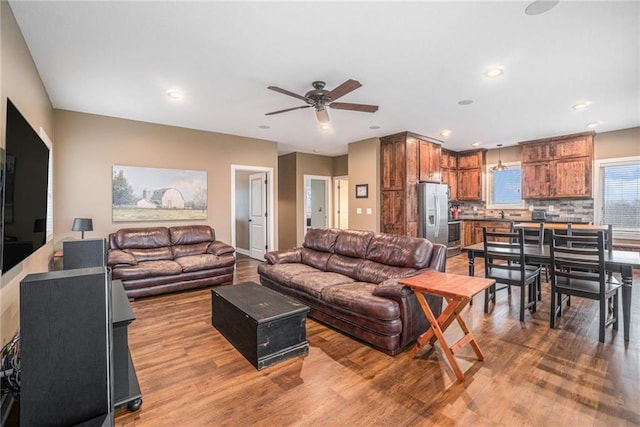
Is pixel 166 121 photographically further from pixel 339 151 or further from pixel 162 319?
pixel 339 151

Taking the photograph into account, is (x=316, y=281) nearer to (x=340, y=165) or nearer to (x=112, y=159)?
(x=112, y=159)

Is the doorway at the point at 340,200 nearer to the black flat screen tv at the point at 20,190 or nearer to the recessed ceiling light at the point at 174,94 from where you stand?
the recessed ceiling light at the point at 174,94

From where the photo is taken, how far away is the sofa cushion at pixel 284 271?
12.4ft

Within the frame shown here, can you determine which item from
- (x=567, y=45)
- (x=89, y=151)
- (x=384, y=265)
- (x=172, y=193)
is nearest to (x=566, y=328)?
(x=384, y=265)

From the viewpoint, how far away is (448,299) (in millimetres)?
2438

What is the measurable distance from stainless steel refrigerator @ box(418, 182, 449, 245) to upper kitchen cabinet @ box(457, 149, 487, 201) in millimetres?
1688

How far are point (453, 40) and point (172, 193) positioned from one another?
4.85 meters

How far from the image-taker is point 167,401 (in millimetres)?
2037

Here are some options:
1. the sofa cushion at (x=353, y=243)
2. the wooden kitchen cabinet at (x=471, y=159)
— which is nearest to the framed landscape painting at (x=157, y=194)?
the sofa cushion at (x=353, y=243)

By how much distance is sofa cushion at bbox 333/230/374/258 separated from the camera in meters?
3.80

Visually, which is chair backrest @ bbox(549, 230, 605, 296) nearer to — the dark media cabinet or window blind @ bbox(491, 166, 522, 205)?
the dark media cabinet

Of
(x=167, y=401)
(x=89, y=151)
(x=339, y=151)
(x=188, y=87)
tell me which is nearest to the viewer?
(x=167, y=401)

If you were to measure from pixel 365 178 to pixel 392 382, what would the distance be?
4929 mm

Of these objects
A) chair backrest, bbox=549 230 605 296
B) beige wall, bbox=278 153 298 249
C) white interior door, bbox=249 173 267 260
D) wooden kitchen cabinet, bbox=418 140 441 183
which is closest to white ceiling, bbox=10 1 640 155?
wooden kitchen cabinet, bbox=418 140 441 183
